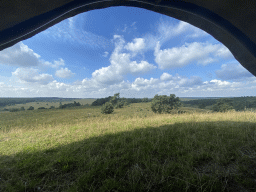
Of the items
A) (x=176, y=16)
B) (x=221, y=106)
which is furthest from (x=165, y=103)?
(x=176, y=16)

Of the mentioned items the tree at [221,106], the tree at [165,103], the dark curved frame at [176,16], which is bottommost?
the tree at [221,106]

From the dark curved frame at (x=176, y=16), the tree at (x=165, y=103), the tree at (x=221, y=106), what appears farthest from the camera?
the tree at (x=221, y=106)

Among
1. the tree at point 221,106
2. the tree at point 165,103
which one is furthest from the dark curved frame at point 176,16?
the tree at point 221,106

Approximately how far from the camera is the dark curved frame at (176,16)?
1223mm

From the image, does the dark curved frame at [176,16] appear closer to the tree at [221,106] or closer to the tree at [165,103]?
the tree at [165,103]

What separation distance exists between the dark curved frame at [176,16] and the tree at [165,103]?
25.1 meters

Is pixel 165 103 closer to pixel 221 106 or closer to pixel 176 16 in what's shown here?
pixel 221 106

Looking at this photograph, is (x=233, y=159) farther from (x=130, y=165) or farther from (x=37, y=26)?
(x=37, y=26)

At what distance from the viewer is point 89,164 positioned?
2.19m

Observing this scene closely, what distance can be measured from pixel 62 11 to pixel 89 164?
2848 mm

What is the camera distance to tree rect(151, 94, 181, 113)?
2550 cm

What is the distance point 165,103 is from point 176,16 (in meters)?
26.5

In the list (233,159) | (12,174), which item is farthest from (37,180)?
(233,159)

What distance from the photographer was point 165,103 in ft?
86.1
